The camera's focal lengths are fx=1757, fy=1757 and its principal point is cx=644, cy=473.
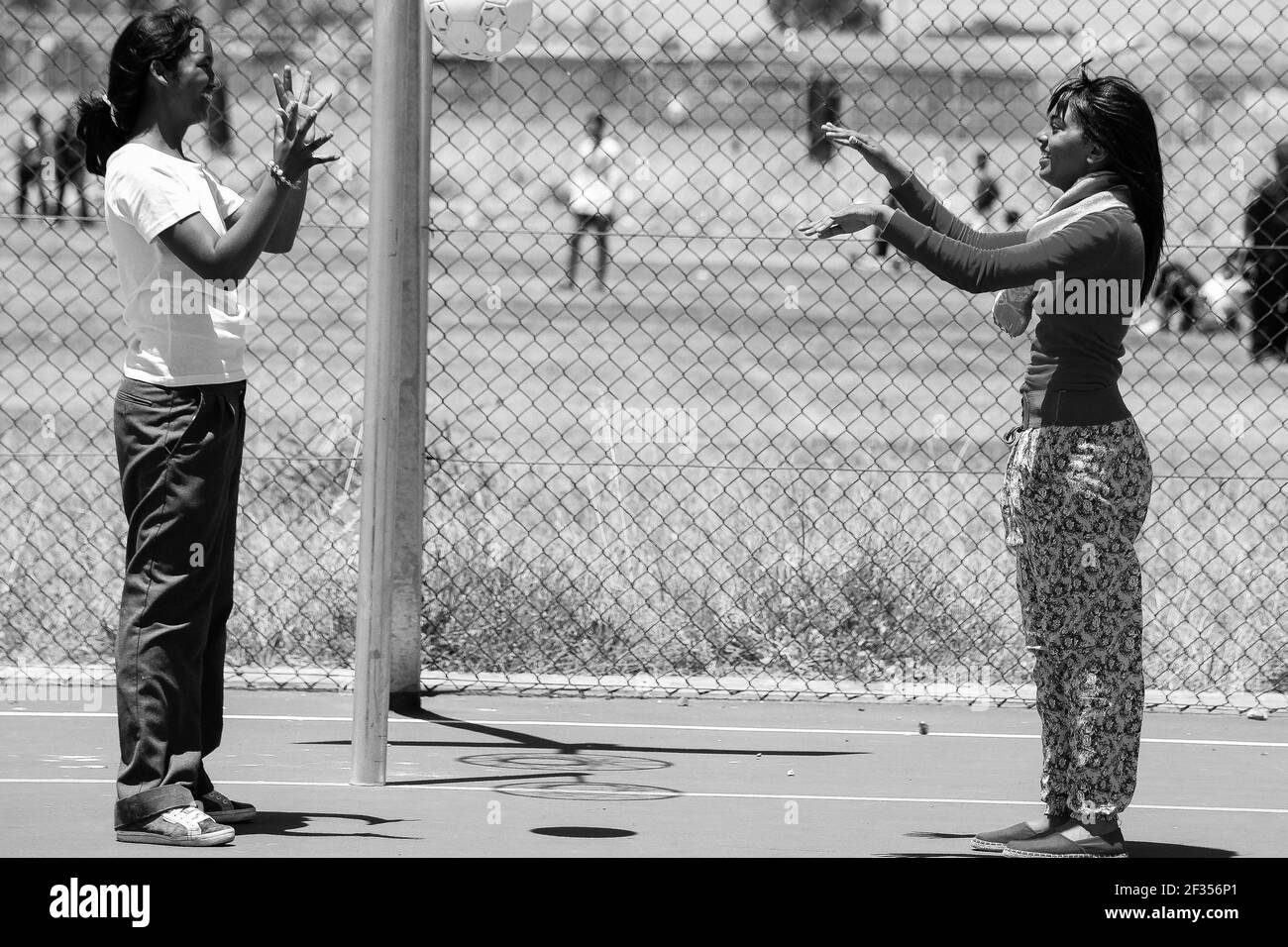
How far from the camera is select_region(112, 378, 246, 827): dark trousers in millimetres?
4387

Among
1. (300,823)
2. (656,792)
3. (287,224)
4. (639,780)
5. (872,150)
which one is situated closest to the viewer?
(872,150)

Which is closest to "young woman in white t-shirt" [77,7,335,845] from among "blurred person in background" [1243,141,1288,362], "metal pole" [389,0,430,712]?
"metal pole" [389,0,430,712]

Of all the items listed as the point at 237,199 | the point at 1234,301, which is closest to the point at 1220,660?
the point at 237,199

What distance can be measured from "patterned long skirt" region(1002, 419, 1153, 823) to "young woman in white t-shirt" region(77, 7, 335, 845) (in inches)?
78.9

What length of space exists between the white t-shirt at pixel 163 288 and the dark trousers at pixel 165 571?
0.06 m

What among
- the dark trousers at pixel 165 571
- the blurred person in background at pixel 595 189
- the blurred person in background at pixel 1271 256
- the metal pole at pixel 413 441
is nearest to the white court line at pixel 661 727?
the metal pole at pixel 413 441

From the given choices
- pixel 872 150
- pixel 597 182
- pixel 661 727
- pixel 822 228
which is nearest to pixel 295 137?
pixel 822 228

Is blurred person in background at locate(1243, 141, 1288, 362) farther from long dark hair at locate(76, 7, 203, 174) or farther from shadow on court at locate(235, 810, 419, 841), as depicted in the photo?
long dark hair at locate(76, 7, 203, 174)

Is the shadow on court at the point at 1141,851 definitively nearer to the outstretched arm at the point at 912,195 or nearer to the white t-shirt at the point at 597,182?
the outstretched arm at the point at 912,195

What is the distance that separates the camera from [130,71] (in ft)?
14.6

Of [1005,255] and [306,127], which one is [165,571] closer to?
[306,127]

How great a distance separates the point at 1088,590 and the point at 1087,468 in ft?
1.02

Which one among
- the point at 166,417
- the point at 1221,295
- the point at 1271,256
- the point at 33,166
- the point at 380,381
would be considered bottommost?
the point at 166,417
